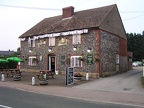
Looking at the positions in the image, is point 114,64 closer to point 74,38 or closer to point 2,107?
point 74,38

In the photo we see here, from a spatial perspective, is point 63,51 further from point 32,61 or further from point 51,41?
point 32,61

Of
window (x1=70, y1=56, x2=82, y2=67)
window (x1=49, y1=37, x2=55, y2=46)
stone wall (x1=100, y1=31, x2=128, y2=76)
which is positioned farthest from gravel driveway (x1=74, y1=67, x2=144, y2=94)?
window (x1=49, y1=37, x2=55, y2=46)

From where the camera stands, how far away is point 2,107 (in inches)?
349

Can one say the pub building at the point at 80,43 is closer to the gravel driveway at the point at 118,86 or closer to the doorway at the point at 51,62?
the doorway at the point at 51,62

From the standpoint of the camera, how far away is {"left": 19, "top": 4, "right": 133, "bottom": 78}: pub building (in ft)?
78.5

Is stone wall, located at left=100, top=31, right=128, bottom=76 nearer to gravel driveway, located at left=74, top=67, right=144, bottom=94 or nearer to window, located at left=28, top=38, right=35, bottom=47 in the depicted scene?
gravel driveway, located at left=74, top=67, right=144, bottom=94

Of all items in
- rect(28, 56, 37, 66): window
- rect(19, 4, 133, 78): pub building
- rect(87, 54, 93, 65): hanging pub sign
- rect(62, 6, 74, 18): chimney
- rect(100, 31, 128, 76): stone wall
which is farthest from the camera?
rect(28, 56, 37, 66): window

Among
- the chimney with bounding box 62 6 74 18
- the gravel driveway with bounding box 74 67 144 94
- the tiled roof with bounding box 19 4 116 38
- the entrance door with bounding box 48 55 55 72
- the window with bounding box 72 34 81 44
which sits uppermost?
the chimney with bounding box 62 6 74 18

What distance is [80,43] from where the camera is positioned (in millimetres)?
24766

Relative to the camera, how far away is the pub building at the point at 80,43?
23.9 metres

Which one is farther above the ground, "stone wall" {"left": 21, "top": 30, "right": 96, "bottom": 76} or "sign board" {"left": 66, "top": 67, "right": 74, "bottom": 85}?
"stone wall" {"left": 21, "top": 30, "right": 96, "bottom": 76}

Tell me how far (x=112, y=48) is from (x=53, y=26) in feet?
27.2

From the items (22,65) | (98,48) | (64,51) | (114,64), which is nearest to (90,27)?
(98,48)

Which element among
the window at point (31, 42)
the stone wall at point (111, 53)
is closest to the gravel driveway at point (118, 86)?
the stone wall at point (111, 53)
